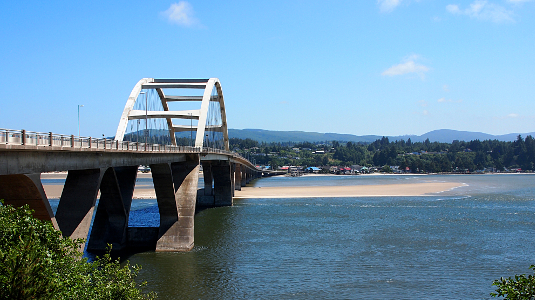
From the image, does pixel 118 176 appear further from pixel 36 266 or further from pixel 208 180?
pixel 208 180

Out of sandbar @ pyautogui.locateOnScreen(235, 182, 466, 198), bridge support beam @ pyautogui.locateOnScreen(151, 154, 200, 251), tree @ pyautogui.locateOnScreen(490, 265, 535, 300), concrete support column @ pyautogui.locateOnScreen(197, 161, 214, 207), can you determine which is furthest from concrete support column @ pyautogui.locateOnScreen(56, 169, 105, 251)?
sandbar @ pyautogui.locateOnScreen(235, 182, 466, 198)

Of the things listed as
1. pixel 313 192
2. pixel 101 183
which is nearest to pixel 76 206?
pixel 101 183

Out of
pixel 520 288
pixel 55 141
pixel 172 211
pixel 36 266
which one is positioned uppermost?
pixel 55 141

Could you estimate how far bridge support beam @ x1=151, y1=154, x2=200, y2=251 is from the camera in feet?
123

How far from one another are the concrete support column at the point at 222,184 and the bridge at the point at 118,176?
154 mm

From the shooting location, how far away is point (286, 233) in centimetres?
4350

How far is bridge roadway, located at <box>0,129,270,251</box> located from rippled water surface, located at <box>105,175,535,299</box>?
2.85 m

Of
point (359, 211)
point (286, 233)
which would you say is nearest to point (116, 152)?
point (286, 233)

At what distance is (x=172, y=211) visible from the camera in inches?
1538

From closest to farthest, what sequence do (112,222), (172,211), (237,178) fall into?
(112,222) < (172,211) < (237,178)

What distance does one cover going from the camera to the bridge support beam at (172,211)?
37.4 metres

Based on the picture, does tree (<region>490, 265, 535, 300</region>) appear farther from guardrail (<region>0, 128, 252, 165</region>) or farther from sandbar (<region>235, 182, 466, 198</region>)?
sandbar (<region>235, 182, 466, 198</region>)

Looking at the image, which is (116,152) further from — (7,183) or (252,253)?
(252,253)

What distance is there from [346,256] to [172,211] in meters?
14.8
